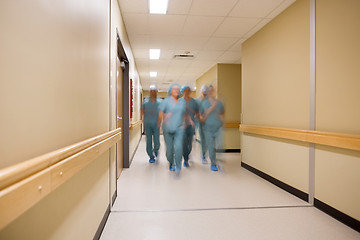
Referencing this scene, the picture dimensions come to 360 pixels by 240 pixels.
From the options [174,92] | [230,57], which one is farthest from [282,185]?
[230,57]

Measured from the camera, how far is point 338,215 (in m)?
2.31

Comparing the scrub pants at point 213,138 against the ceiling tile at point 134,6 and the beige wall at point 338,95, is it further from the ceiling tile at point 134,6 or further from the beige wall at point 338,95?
the ceiling tile at point 134,6

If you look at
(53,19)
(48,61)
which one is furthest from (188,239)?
(53,19)

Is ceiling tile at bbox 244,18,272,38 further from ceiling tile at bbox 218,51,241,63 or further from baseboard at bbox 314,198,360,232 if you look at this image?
baseboard at bbox 314,198,360,232

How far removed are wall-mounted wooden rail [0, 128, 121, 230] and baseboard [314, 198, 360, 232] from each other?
8.36 feet

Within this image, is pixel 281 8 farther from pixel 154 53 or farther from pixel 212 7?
pixel 154 53

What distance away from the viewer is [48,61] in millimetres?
984

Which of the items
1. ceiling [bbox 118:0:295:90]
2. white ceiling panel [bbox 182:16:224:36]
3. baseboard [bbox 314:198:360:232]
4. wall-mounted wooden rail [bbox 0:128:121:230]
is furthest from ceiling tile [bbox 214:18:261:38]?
wall-mounted wooden rail [bbox 0:128:121:230]

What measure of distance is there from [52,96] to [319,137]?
8.72 feet

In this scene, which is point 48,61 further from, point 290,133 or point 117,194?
point 290,133

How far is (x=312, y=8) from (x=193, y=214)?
2.87 meters

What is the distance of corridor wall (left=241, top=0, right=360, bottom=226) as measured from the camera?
7.27 ft

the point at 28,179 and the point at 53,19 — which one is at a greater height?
the point at 53,19

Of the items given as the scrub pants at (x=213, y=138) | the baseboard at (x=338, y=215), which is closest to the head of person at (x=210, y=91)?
the scrub pants at (x=213, y=138)
